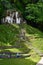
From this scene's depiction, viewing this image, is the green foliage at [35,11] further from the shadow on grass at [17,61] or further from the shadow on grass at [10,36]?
the shadow on grass at [17,61]

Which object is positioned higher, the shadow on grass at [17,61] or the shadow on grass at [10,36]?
the shadow on grass at [17,61]

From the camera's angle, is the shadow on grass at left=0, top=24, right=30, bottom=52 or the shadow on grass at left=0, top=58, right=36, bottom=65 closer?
the shadow on grass at left=0, top=58, right=36, bottom=65

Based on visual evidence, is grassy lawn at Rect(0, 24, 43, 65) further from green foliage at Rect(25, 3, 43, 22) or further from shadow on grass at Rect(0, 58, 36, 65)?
green foliage at Rect(25, 3, 43, 22)

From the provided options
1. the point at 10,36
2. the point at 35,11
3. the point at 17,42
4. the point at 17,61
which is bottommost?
the point at 17,42

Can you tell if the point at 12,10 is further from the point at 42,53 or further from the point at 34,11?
the point at 42,53

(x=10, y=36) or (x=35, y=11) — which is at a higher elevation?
(x=35, y=11)

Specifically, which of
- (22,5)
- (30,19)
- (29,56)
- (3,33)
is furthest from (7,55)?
(22,5)

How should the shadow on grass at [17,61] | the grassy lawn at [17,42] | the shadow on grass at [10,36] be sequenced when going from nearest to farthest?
the shadow on grass at [17,61]
the grassy lawn at [17,42]
the shadow on grass at [10,36]

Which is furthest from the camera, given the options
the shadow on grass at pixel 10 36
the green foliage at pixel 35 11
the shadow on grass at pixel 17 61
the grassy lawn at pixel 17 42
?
the green foliage at pixel 35 11

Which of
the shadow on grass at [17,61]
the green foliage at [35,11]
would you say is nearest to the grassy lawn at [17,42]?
the shadow on grass at [17,61]

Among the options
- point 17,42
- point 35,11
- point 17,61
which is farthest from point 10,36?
point 17,61

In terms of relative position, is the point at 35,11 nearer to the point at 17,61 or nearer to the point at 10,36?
the point at 10,36

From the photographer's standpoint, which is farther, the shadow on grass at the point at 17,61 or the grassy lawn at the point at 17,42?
the grassy lawn at the point at 17,42

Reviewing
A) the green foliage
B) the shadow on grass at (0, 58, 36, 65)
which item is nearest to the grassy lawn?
the shadow on grass at (0, 58, 36, 65)
